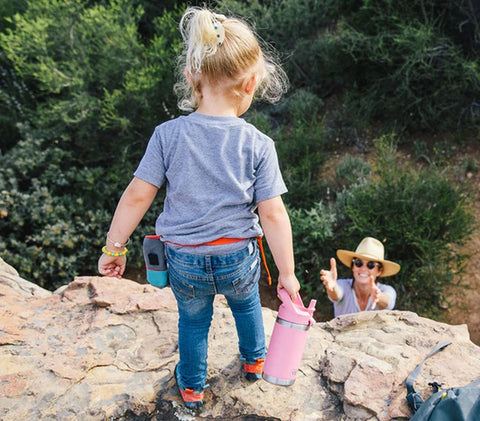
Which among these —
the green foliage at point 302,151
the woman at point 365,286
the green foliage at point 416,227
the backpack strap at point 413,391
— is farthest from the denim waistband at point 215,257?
the green foliage at point 302,151

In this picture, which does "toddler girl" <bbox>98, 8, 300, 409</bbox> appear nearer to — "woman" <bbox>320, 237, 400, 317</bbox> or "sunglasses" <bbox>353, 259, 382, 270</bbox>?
"woman" <bbox>320, 237, 400, 317</bbox>

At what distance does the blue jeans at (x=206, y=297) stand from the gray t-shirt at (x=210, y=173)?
0.08 meters

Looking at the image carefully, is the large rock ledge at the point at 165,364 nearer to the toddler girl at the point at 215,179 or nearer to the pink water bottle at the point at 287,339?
→ the pink water bottle at the point at 287,339

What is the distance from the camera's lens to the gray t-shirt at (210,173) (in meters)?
1.74

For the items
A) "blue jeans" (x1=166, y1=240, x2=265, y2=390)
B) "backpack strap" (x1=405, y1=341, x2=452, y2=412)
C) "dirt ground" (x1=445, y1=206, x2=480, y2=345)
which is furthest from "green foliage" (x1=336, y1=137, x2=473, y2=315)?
"blue jeans" (x1=166, y1=240, x2=265, y2=390)

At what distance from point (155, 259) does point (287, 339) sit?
2.04 ft

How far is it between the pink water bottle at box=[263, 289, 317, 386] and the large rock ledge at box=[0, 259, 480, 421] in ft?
0.55

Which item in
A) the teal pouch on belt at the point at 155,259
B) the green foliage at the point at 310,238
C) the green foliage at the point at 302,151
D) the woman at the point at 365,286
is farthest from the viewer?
the green foliage at the point at 302,151

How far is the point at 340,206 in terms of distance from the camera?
14.6 feet

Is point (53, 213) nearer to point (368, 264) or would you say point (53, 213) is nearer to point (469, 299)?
point (368, 264)

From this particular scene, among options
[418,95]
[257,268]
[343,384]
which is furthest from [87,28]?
[343,384]

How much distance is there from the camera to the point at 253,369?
217 cm

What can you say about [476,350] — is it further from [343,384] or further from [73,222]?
[73,222]

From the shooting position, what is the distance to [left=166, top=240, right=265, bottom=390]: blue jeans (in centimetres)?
184
